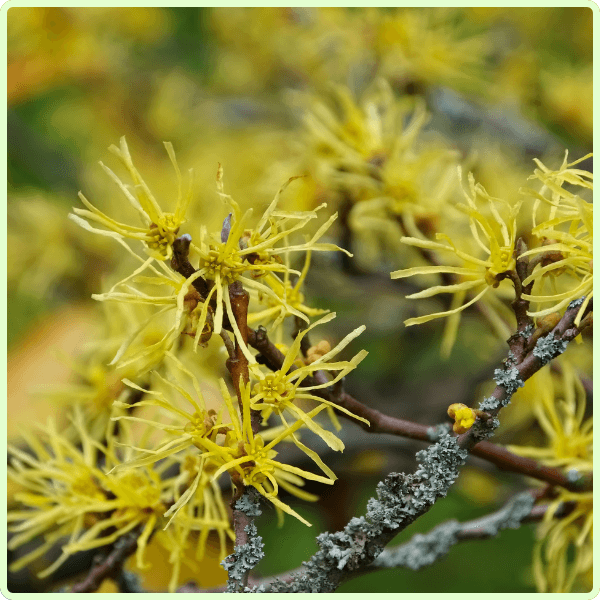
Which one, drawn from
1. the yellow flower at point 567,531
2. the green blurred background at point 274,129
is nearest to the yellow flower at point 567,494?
the yellow flower at point 567,531

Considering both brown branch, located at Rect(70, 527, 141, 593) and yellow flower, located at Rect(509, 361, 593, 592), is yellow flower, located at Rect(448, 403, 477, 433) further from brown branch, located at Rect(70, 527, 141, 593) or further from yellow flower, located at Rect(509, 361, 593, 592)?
brown branch, located at Rect(70, 527, 141, 593)

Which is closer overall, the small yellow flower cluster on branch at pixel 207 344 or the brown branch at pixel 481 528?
the small yellow flower cluster on branch at pixel 207 344

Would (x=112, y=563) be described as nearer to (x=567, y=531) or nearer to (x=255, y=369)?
(x=255, y=369)

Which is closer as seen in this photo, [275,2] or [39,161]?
[275,2]

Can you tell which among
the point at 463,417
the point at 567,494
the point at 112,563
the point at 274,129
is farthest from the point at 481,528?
the point at 274,129

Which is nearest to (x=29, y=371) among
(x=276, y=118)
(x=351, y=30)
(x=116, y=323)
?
(x=116, y=323)

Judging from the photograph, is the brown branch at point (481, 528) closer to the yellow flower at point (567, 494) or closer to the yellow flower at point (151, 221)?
the yellow flower at point (567, 494)

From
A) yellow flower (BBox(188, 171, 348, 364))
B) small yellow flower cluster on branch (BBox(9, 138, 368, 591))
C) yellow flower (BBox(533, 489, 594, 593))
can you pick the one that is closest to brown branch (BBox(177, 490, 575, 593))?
yellow flower (BBox(533, 489, 594, 593))

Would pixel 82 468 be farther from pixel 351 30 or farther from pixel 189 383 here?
pixel 351 30


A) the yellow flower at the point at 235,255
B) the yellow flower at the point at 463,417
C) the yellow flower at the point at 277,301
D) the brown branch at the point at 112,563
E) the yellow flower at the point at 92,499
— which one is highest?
the yellow flower at the point at 235,255
